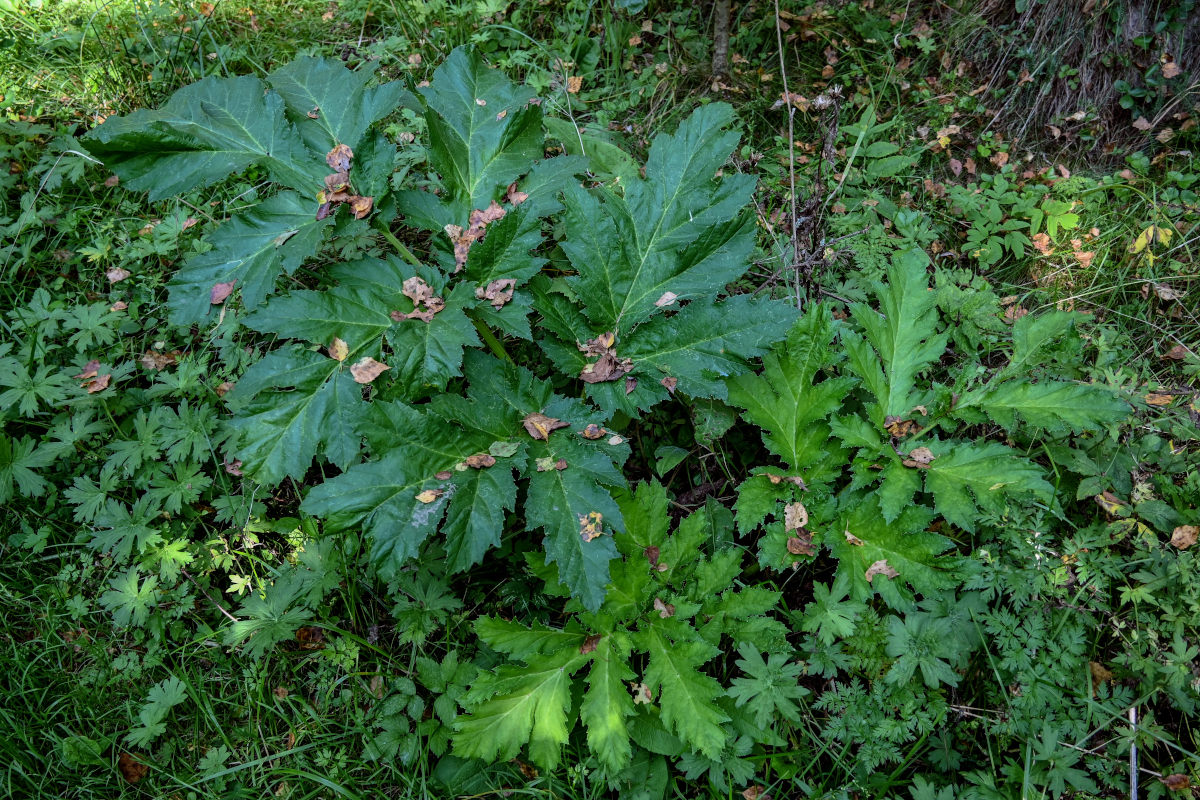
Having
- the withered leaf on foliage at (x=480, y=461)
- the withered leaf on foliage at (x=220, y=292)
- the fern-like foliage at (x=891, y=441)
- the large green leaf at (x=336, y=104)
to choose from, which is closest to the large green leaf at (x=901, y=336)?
the fern-like foliage at (x=891, y=441)

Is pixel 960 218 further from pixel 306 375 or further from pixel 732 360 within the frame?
pixel 306 375

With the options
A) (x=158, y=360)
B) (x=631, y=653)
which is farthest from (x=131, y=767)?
(x=631, y=653)

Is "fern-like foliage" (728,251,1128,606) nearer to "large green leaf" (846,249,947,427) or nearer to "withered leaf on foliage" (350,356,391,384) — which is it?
"large green leaf" (846,249,947,427)

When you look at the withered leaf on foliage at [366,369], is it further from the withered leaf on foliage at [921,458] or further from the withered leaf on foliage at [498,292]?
the withered leaf on foliage at [921,458]

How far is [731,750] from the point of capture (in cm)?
235

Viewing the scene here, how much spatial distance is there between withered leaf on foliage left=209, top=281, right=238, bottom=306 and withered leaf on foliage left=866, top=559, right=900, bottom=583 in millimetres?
2448

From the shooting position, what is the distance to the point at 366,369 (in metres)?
2.35

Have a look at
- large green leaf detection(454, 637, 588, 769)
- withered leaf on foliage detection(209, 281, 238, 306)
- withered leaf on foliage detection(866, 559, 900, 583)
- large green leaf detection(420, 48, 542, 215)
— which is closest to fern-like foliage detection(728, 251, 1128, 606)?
withered leaf on foliage detection(866, 559, 900, 583)

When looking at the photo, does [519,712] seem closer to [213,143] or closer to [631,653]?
[631,653]

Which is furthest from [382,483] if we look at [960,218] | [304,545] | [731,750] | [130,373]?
[960,218]

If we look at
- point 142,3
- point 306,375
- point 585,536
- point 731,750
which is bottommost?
point 731,750

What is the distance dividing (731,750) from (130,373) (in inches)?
119

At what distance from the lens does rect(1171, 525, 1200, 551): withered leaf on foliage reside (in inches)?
98.6

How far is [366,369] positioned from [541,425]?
2.04ft
